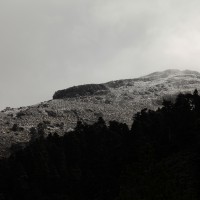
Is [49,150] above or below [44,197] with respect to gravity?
above

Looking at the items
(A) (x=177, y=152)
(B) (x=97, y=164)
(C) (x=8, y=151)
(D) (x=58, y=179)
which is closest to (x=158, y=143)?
(A) (x=177, y=152)

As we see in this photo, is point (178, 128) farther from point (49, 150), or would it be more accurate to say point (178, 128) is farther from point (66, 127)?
point (66, 127)

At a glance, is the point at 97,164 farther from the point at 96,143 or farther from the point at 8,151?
the point at 8,151

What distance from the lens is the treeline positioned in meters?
84.6

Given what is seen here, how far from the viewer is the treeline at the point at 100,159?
84562 mm

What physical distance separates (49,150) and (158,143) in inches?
961

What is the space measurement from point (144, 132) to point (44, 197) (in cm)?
2556

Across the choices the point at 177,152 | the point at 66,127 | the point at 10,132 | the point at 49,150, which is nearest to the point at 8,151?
the point at 10,132

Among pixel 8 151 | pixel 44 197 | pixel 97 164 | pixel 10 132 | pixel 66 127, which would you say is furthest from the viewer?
pixel 66 127

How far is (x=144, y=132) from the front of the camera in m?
99.3

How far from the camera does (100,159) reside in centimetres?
9288

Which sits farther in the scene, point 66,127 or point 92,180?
point 66,127

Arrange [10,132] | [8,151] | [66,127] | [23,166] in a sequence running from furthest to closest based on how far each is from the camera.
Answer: [66,127], [10,132], [8,151], [23,166]

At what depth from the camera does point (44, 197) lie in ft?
283
